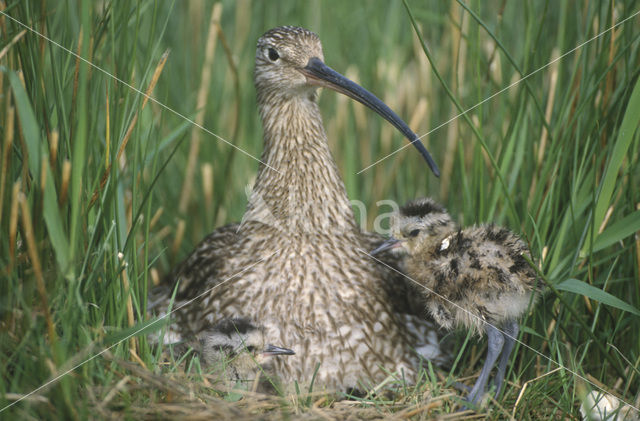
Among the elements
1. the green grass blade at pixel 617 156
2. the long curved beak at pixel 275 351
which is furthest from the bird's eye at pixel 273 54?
the green grass blade at pixel 617 156

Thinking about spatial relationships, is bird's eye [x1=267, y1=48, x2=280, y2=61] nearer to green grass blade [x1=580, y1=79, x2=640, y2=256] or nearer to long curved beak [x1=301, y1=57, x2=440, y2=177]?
long curved beak [x1=301, y1=57, x2=440, y2=177]

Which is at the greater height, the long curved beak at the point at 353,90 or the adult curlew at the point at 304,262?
the long curved beak at the point at 353,90

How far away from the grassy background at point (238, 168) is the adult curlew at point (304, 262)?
36cm

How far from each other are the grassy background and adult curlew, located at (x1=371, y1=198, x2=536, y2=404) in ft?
0.51

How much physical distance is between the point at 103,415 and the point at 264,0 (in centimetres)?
343

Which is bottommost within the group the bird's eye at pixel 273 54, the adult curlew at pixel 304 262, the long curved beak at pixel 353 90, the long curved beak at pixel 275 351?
the long curved beak at pixel 275 351

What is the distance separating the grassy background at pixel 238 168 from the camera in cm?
240

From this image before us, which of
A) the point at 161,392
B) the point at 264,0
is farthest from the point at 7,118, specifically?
the point at 264,0

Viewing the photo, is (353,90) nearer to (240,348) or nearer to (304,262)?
(304,262)

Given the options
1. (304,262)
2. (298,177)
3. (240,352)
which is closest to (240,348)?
(240,352)

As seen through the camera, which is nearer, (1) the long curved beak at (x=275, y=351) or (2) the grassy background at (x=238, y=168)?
(2) the grassy background at (x=238, y=168)

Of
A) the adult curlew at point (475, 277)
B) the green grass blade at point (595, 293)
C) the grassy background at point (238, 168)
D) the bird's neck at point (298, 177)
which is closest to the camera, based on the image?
the grassy background at point (238, 168)

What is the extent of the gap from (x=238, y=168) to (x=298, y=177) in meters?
1.60

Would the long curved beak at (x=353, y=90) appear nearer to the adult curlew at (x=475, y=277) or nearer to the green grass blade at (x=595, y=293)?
the adult curlew at (x=475, y=277)
